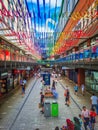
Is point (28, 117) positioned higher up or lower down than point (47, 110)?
lower down

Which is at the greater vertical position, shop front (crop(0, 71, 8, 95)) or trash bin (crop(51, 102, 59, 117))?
shop front (crop(0, 71, 8, 95))

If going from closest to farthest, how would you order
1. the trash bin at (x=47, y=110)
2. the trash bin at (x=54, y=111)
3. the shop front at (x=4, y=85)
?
the trash bin at (x=47, y=110) → the trash bin at (x=54, y=111) → the shop front at (x=4, y=85)

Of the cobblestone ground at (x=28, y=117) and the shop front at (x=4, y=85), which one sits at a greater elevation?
the shop front at (x=4, y=85)

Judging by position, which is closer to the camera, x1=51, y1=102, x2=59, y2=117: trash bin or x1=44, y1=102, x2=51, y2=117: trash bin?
x1=44, y1=102, x2=51, y2=117: trash bin

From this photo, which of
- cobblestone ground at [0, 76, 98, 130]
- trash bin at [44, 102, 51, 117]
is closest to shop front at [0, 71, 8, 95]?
cobblestone ground at [0, 76, 98, 130]

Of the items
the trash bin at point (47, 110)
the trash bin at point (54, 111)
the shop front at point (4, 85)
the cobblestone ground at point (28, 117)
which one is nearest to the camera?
the cobblestone ground at point (28, 117)

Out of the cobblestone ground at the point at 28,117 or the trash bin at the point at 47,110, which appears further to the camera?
the trash bin at the point at 47,110

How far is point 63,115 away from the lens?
17.0m

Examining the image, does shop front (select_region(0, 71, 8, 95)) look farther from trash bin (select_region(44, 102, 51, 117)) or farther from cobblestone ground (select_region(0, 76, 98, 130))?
trash bin (select_region(44, 102, 51, 117))

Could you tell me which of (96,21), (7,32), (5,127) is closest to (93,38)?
(96,21)

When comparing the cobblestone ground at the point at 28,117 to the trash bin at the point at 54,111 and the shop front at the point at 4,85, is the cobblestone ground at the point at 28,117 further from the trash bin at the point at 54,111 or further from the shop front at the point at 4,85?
the shop front at the point at 4,85

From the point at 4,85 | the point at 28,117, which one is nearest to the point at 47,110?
the point at 28,117

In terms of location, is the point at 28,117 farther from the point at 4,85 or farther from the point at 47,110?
the point at 4,85

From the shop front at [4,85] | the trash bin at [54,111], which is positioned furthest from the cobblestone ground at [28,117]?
the shop front at [4,85]
